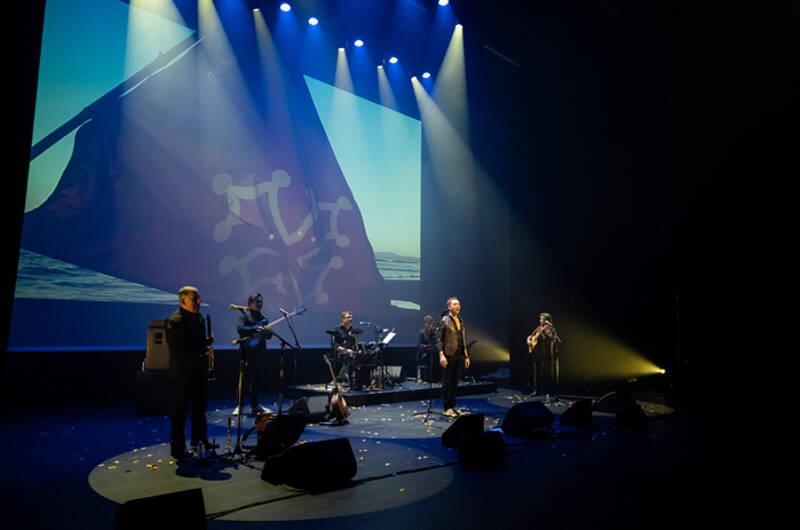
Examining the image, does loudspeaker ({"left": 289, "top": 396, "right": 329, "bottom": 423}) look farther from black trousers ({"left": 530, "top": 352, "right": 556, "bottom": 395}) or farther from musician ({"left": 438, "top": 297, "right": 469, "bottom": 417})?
black trousers ({"left": 530, "top": 352, "right": 556, "bottom": 395})

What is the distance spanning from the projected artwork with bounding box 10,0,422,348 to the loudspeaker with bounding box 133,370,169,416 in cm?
141

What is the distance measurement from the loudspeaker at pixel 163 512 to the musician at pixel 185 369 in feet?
8.18

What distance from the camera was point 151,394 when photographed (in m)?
7.79

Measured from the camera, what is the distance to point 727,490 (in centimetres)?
431

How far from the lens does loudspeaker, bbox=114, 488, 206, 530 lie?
2621mm

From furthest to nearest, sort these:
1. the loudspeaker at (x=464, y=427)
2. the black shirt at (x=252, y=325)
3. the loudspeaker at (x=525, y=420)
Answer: the black shirt at (x=252, y=325), the loudspeaker at (x=525, y=420), the loudspeaker at (x=464, y=427)

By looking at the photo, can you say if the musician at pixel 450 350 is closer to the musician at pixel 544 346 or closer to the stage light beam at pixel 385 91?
the musician at pixel 544 346

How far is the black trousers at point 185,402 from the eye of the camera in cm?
520

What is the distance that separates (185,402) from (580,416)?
488 centimetres

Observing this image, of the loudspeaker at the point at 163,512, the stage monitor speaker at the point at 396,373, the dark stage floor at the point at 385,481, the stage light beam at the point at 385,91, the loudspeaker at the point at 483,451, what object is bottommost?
the dark stage floor at the point at 385,481

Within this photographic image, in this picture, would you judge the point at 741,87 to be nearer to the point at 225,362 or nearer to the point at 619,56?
the point at 619,56

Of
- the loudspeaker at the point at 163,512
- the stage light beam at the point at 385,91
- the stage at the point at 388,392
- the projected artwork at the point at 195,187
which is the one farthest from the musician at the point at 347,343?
the loudspeaker at the point at 163,512

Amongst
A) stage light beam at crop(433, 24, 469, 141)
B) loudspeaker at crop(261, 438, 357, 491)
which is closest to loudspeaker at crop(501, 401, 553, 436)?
loudspeaker at crop(261, 438, 357, 491)

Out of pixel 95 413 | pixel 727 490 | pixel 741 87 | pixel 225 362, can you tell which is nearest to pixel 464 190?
pixel 741 87
